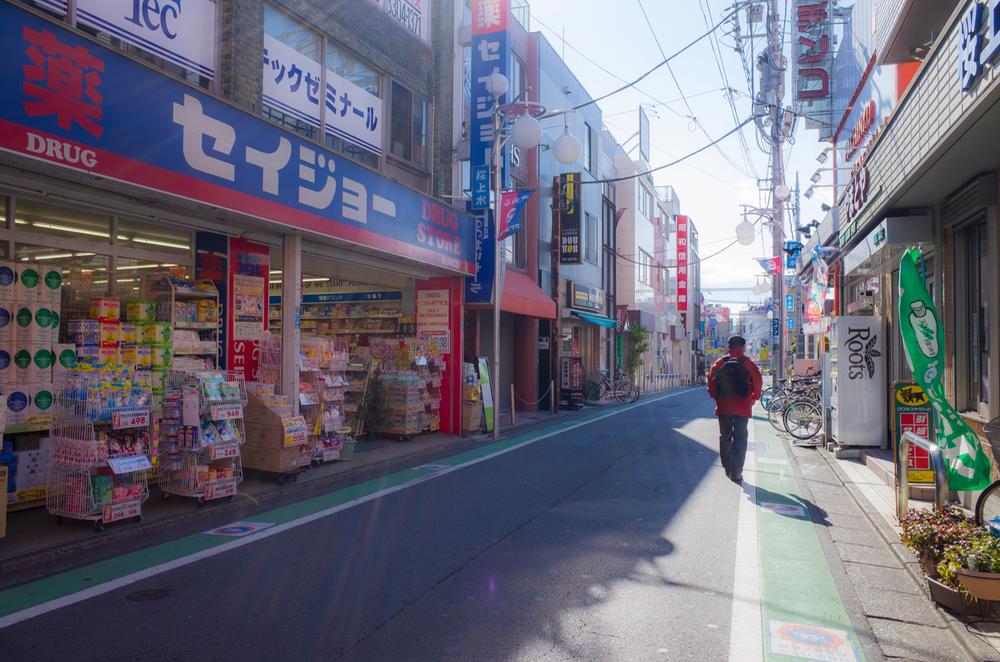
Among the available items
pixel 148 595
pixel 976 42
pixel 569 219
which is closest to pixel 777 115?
pixel 569 219

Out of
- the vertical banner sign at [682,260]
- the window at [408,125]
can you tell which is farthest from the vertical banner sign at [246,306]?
the vertical banner sign at [682,260]

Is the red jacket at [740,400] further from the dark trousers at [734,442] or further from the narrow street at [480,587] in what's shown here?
the narrow street at [480,587]

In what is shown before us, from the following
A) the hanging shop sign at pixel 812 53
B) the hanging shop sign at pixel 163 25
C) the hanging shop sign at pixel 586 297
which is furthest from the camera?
the hanging shop sign at pixel 586 297

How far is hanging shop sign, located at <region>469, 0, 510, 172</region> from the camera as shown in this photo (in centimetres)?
1482

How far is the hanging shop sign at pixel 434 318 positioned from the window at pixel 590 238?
1351 cm

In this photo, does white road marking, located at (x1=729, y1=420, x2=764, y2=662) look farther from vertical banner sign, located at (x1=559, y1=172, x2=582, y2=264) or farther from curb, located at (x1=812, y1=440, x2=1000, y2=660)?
vertical banner sign, located at (x1=559, y1=172, x2=582, y2=264)

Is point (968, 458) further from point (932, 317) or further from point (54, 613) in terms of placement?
point (54, 613)

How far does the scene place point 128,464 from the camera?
21.2 ft

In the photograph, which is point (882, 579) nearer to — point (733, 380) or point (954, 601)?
point (954, 601)

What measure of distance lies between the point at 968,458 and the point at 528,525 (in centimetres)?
389

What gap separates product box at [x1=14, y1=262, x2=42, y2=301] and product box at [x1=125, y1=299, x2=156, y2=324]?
1.05 meters

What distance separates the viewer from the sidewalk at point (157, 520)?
556 cm

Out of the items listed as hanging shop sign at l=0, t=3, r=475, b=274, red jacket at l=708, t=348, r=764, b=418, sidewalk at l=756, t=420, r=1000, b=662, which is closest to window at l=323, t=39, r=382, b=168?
hanging shop sign at l=0, t=3, r=475, b=274

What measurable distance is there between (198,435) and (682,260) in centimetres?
4205
